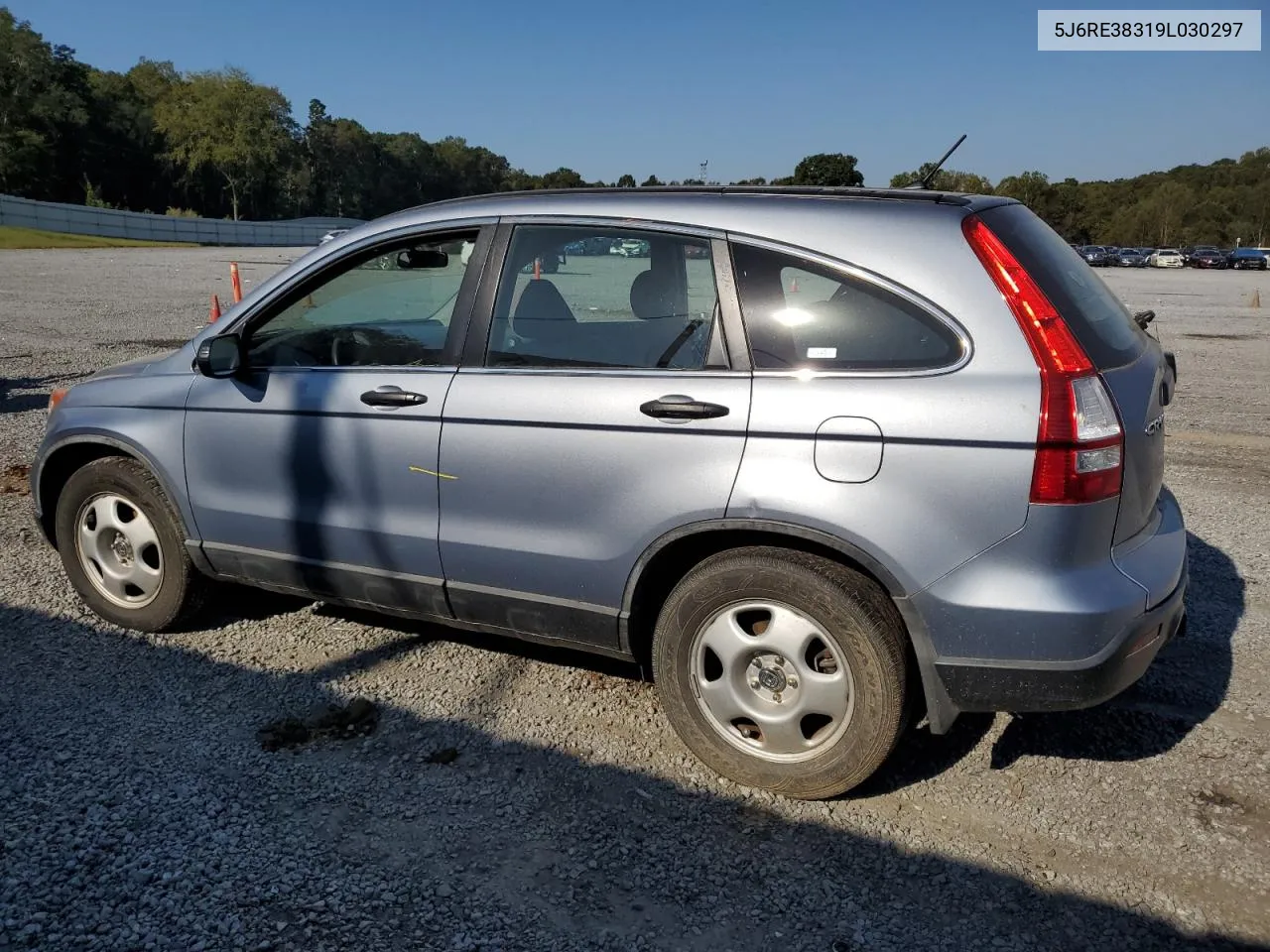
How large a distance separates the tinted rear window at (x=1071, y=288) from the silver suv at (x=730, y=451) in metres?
0.02

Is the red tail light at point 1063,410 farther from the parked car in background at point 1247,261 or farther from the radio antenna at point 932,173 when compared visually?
the parked car in background at point 1247,261

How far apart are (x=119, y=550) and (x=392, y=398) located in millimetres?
1775

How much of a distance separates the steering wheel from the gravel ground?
1277 mm

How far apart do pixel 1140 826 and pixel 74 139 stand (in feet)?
302

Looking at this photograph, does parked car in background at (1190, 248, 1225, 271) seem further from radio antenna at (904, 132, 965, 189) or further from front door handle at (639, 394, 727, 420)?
front door handle at (639, 394, 727, 420)

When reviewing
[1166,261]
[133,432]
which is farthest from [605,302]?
[1166,261]

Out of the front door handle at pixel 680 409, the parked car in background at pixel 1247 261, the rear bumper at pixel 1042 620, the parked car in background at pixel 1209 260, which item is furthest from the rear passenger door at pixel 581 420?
the parked car in background at pixel 1247 261

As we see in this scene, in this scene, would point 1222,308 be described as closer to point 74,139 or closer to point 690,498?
point 690,498

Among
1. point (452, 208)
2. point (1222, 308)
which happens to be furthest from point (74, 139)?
point (452, 208)

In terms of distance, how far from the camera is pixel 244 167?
84.1 metres

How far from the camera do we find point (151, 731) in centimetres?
369

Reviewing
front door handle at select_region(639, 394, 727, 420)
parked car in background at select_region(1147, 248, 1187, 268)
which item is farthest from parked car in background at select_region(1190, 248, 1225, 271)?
front door handle at select_region(639, 394, 727, 420)

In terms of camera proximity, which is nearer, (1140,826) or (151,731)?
(1140,826)

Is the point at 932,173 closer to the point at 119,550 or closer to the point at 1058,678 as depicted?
the point at 1058,678
